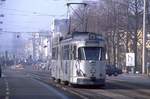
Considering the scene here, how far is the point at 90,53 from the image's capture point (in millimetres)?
36469

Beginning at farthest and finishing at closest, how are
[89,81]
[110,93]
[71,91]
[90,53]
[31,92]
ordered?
1. [90,53]
2. [89,81]
3. [71,91]
4. [31,92]
5. [110,93]

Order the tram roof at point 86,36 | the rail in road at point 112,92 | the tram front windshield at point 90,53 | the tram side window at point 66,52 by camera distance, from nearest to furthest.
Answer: the rail in road at point 112,92 → the tram front windshield at point 90,53 → the tram roof at point 86,36 → the tram side window at point 66,52

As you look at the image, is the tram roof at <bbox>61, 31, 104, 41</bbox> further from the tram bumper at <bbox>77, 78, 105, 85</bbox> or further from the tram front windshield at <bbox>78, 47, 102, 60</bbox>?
the tram bumper at <bbox>77, 78, 105, 85</bbox>

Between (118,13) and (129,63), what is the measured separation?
39.6 feet

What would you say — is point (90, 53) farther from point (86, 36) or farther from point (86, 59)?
point (86, 36)

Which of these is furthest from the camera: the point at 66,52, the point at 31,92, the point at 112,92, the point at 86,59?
the point at 66,52

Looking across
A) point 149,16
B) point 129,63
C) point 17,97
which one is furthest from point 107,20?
point 17,97

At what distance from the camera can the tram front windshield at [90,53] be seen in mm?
36312

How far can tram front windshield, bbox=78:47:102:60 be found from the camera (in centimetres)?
3631

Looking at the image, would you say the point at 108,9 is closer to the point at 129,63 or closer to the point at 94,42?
the point at 129,63

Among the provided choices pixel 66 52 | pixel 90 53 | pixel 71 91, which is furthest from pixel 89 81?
pixel 66 52

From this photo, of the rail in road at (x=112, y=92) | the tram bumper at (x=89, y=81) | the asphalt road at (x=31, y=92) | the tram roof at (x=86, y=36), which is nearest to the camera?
the asphalt road at (x=31, y=92)

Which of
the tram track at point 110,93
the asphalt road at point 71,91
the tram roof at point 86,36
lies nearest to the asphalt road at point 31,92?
the asphalt road at point 71,91

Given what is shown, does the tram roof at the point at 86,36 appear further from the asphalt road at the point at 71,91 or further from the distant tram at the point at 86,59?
the asphalt road at the point at 71,91
